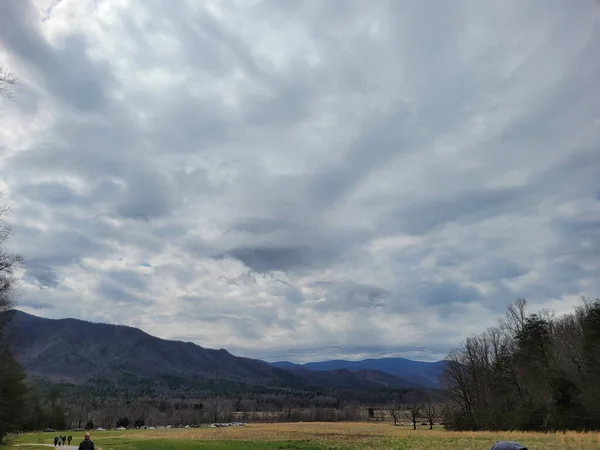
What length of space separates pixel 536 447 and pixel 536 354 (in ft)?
141

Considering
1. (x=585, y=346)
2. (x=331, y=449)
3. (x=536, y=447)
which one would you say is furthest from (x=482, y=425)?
(x=536, y=447)

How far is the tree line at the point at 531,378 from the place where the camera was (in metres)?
53.1

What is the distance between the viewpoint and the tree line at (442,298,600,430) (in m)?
53.1

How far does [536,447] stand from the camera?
104 feet

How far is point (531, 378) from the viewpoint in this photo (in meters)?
67.6

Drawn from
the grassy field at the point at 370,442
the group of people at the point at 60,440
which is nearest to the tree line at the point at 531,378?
the grassy field at the point at 370,442

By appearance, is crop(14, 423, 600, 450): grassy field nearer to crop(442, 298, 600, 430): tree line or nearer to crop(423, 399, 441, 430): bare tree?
crop(442, 298, 600, 430): tree line

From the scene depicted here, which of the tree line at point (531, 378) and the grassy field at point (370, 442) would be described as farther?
the tree line at point (531, 378)

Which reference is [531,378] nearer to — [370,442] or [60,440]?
[370,442]

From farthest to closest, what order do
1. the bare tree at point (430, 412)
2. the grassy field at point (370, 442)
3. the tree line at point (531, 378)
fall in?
1. the bare tree at point (430, 412)
2. the tree line at point (531, 378)
3. the grassy field at point (370, 442)

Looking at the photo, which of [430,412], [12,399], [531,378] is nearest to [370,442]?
[531,378]

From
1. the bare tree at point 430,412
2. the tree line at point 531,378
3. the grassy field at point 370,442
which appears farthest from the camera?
the bare tree at point 430,412

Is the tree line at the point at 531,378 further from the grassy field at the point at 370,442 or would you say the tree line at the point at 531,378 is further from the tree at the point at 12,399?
the tree at the point at 12,399

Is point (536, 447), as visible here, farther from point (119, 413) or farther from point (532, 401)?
point (119, 413)
